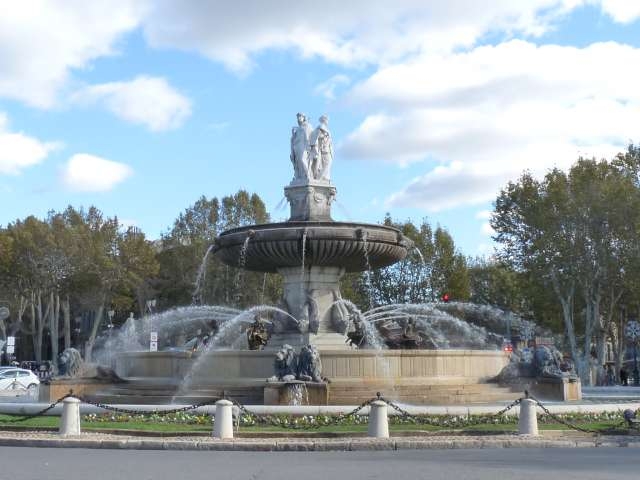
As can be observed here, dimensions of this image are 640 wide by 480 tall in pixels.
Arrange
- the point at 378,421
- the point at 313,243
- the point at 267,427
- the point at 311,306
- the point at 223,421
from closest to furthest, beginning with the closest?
the point at 378,421 < the point at 223,421 < the point at 267,427 < the point at 313,243 < the point at 311,306

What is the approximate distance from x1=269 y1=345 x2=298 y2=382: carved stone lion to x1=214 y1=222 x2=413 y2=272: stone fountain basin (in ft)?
17.0

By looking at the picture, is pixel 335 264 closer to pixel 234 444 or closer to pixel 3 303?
pixel 234 444

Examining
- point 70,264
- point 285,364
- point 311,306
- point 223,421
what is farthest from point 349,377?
point 70,264

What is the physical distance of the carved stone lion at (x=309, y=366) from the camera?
18.5 m

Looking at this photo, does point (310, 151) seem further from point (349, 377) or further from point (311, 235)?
point (349, 377)

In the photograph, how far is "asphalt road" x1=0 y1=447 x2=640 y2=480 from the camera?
1066 cm

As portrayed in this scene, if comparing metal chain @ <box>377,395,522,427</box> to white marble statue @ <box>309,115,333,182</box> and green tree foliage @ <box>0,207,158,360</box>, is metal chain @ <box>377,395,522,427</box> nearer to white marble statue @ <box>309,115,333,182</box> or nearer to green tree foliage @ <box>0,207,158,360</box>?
white marble statue @ <box>309,115,333,182</box>

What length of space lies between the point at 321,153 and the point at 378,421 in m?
13.4

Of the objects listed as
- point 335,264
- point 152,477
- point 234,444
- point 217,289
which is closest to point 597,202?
point 335,264

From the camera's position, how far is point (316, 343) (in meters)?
23.5

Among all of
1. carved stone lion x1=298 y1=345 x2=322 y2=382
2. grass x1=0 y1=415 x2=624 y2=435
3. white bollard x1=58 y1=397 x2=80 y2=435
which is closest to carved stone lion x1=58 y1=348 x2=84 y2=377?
grass x1=0 y1=415 x2=624 y2=435

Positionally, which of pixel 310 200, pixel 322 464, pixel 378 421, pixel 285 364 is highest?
pixel 310 200

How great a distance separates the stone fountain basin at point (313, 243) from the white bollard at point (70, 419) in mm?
9349

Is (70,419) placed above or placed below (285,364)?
below
